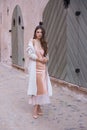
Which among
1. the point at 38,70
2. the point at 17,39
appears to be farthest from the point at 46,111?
the point at 17,39

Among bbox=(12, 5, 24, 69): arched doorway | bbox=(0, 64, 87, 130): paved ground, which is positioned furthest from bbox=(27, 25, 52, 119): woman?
bbox=(12, 5, 24, 69): arched doorway

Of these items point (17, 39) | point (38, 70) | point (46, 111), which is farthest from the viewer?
point (17, 39)

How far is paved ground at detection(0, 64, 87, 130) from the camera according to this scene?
673 cm

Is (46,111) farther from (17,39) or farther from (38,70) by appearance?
(17,39)

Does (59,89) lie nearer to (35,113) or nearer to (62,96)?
(62,96)

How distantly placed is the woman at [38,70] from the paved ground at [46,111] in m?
0.34

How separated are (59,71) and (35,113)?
3.00 metres

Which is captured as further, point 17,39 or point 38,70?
point 17,39

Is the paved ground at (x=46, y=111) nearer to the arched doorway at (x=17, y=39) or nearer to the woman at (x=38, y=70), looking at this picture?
the woman at (x=38, y=70)

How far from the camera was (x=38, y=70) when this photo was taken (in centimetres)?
727

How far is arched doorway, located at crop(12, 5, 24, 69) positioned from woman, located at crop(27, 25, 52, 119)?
649 cm

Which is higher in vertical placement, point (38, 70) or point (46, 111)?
point (38, 70)

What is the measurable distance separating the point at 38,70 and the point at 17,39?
7.40 meters

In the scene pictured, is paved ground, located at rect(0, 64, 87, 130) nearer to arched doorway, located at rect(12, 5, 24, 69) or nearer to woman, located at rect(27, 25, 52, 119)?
woman, located at rect(27, 25, 52, 119)
